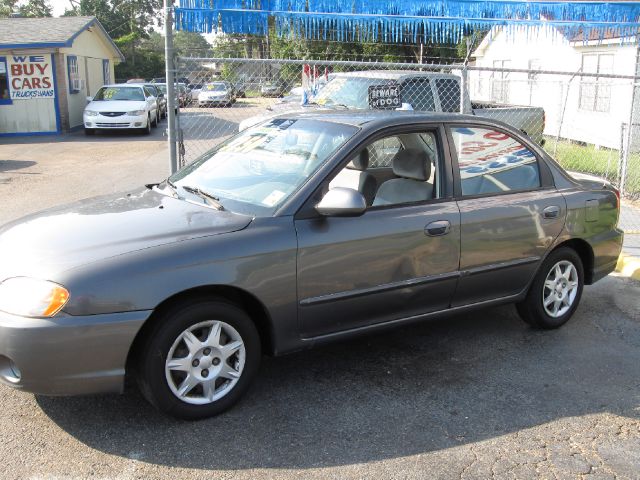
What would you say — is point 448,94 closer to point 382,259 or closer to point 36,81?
point 382,259

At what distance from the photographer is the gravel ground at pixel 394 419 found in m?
3.26

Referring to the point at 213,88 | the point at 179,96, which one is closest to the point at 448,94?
the point at 179,96

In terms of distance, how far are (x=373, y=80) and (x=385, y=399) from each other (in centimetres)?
737

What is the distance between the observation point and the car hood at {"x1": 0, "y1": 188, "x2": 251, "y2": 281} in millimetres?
3352

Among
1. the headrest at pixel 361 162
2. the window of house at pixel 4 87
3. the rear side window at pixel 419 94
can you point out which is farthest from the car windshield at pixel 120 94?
the headrest at pixel 361 162

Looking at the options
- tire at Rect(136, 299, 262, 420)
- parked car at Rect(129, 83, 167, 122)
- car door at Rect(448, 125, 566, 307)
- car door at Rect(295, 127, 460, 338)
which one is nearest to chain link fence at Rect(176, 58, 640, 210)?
car door at Rect(448, 125, 566, 307)

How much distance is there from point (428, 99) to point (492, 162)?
5.98 metres

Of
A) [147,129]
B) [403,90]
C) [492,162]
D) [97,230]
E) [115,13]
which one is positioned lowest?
[147,129]

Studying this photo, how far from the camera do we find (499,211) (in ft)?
14.8

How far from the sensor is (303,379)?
4180 millimetres

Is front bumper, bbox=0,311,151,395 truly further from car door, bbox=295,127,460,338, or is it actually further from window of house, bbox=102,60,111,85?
window of house, bbox=102,60,111,85

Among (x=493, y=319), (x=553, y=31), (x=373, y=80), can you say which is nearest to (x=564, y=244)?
(x=493, y=319)

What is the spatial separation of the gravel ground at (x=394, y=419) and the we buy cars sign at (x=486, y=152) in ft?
4.11

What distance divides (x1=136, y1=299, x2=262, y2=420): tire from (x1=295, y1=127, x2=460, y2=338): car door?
0.39m
